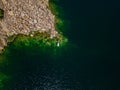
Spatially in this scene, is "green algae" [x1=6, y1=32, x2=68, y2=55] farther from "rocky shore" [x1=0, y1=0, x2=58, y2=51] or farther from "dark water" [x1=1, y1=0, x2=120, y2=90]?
"dark water" [x1=1, y1=0, x2=120, y2=90]

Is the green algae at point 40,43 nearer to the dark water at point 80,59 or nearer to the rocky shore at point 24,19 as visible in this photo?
the rocky shore at point 24,19

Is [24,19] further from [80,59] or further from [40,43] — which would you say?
[80,59]

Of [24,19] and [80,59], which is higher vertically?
[24,19]

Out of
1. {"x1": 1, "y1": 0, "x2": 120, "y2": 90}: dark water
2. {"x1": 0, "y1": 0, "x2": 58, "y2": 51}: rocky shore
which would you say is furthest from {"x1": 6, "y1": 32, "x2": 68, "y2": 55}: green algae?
{"x1": 1, "y1": 0, "x2": 120, "y2": 90}: dark water

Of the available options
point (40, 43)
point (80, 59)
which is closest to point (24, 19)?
point (40, 43)

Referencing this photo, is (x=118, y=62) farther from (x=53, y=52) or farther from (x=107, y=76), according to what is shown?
(x=53, y=52)

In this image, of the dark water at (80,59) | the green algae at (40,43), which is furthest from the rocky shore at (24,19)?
the dark water at (80,59)

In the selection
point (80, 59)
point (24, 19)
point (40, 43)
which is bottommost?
point (80, 59)
